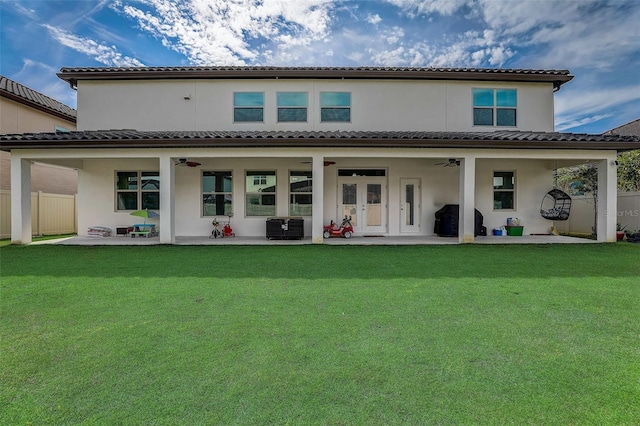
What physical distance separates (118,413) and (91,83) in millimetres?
13344

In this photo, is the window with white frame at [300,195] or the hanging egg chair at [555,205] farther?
the window with white frame at [300,195]

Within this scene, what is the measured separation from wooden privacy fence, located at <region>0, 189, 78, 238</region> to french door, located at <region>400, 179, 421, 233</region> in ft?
45.6

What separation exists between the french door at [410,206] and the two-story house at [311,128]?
4 cm

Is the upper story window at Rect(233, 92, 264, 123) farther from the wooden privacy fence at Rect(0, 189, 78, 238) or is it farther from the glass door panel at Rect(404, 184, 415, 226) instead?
the wooden privacy fence at Rect(0, 189, 78, 238)

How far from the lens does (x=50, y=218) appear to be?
12211 millimetres

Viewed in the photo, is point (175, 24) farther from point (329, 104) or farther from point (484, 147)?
point (484, 147)

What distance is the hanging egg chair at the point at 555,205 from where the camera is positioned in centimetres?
1052

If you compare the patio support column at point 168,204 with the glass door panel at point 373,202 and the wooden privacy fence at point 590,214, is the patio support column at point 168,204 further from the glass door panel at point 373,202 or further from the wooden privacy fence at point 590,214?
the wooden privacy fence at point 590,214

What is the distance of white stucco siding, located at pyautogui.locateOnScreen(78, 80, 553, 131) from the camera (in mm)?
A: 11297

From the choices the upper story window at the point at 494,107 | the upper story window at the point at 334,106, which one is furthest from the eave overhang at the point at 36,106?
the upper story window at the point at 494,107

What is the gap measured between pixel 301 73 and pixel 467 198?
715cm

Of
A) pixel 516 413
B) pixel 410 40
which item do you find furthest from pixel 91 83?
pixel 516 413

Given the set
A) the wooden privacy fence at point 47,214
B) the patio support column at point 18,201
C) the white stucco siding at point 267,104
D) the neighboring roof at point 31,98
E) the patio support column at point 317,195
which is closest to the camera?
the patio support column at point 18,201

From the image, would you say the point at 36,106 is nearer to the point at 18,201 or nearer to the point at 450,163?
the point at 18,201
